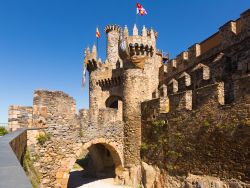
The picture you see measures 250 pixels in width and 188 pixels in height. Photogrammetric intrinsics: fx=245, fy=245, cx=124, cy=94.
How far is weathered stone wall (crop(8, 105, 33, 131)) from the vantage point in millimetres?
11033

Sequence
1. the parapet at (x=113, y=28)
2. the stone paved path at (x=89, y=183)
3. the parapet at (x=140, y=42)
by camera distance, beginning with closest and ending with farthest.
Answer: the stone paved path at (x=89, y=183) < the parapet at (x=140, y=42) < the parapet at (x=113, y=28)

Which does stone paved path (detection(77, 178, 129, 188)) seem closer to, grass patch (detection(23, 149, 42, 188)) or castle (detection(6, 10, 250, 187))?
castle (detection(6, 10, 250, 187))

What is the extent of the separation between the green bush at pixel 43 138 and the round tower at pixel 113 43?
13.6 meters

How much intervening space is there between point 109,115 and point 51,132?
3.86 meters

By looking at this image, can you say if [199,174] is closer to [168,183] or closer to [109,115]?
[168,183]

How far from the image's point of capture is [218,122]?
991cm

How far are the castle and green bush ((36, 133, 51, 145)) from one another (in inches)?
6.8

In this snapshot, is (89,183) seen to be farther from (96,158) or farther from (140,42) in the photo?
(140,42)

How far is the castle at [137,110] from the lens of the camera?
10.5 metres

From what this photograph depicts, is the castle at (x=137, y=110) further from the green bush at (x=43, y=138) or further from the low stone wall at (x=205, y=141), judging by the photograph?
the green bush at (x=43, y=138)

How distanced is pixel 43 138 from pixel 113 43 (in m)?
16.4

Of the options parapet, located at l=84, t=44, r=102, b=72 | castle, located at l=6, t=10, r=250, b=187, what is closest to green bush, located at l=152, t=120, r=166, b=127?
castle, located at l=6, t=10, r=250, b=187

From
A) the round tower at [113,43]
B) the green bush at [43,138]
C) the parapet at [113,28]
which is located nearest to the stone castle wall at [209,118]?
the green bush at [43,138]

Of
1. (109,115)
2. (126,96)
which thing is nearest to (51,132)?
(109,115)
